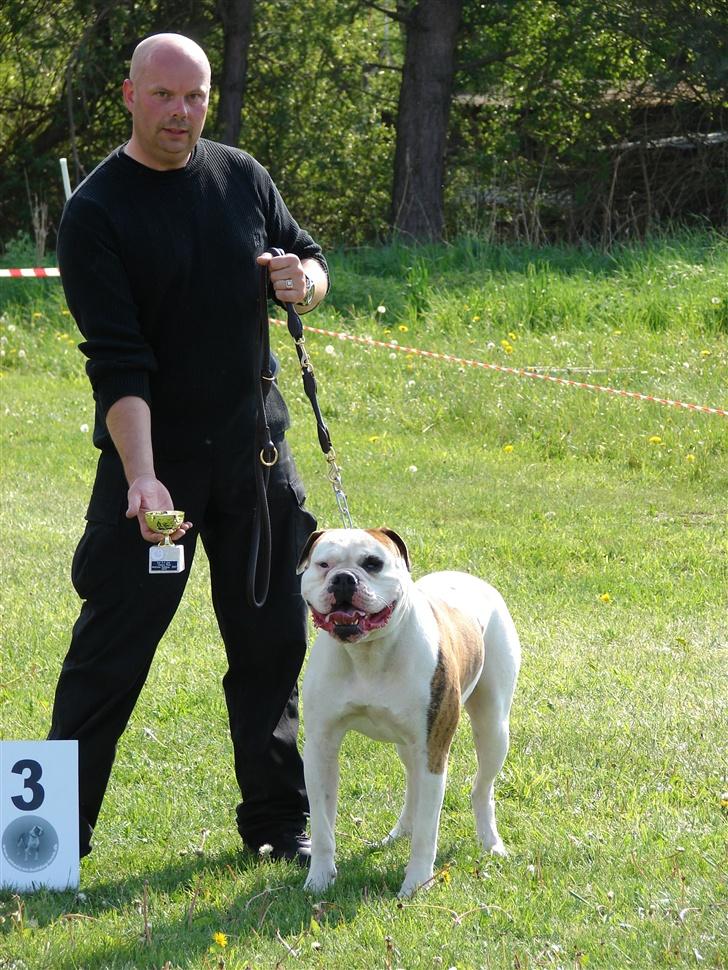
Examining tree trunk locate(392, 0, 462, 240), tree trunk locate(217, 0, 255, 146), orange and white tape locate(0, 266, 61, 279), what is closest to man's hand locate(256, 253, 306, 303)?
orange and white tape locate(0, 266, 61, 279)

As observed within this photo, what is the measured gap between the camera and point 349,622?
11.8 ft

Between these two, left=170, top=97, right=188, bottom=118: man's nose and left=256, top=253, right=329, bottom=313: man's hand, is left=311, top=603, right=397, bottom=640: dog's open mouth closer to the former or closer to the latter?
left=256, top=253, right=329, bottom=313: man's hand

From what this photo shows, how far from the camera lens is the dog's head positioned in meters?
3.60

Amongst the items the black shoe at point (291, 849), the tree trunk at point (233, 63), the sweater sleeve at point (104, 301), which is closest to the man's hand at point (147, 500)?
the sweater sleeve at point (104, 301)

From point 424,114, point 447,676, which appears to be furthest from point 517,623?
point 424,114

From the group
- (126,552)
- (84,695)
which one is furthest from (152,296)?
(84,695)

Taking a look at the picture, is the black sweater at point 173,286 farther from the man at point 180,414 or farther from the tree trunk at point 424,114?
the tree trunk at point 424,114

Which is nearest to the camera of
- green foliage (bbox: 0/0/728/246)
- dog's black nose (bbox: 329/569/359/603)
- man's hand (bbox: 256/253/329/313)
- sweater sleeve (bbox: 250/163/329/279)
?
dog's black nose (bbox: 329/569/359/603)

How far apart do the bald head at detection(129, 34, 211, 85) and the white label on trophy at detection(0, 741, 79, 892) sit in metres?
1.86

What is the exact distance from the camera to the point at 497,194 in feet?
64.6

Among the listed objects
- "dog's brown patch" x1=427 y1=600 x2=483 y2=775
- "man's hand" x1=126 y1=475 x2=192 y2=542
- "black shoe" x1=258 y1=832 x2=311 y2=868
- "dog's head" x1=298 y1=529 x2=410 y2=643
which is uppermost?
"man's hand" x1=126 y1=475 x2=192 y2=542

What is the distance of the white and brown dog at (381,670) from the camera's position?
3648 millimetres

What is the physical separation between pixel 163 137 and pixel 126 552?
3.82 feet

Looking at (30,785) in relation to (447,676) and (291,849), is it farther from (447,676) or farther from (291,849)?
(447,676)
